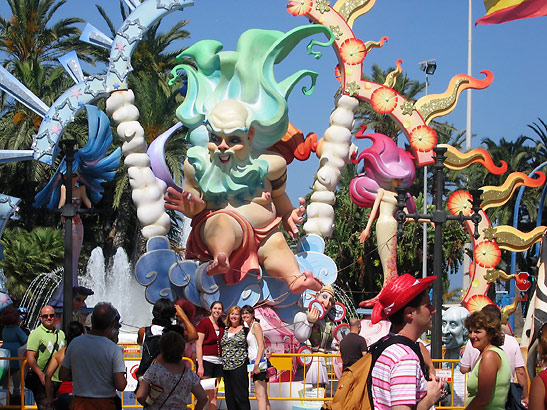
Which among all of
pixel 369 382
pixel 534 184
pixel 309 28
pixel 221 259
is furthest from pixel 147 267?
pixel 369 382

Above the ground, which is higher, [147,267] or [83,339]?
[147,267]

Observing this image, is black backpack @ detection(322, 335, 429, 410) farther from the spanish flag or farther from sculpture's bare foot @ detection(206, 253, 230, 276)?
sculpture's bare foot @ detection(206, 253, 230, 276)

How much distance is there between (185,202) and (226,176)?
817mm

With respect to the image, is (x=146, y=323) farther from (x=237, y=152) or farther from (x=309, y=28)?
(x=309, y=28)

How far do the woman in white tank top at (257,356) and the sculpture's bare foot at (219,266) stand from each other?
473cm

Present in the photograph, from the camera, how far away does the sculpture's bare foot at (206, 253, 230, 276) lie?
1459cm

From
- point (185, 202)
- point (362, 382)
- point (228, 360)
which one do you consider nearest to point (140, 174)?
point (185, 202)

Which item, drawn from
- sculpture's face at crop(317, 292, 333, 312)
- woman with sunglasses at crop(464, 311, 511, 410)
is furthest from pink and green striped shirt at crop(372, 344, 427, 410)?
sculpture's face at crop(317, 292, 333, 312)

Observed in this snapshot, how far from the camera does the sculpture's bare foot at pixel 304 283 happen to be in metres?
15.1

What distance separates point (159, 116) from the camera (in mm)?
28500

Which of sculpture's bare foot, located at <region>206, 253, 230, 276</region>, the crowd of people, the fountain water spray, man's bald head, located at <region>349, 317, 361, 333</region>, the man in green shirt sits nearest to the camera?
the crowd of people

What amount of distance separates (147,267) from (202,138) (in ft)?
7.93

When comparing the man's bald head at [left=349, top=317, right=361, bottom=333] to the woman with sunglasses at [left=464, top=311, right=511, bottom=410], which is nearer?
the woman with sunglasses at [left=464, top=311, right=511, bottom=410]

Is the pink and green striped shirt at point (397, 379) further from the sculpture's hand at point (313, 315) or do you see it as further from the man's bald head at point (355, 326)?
the sculpture's hand at point (313, 315)
